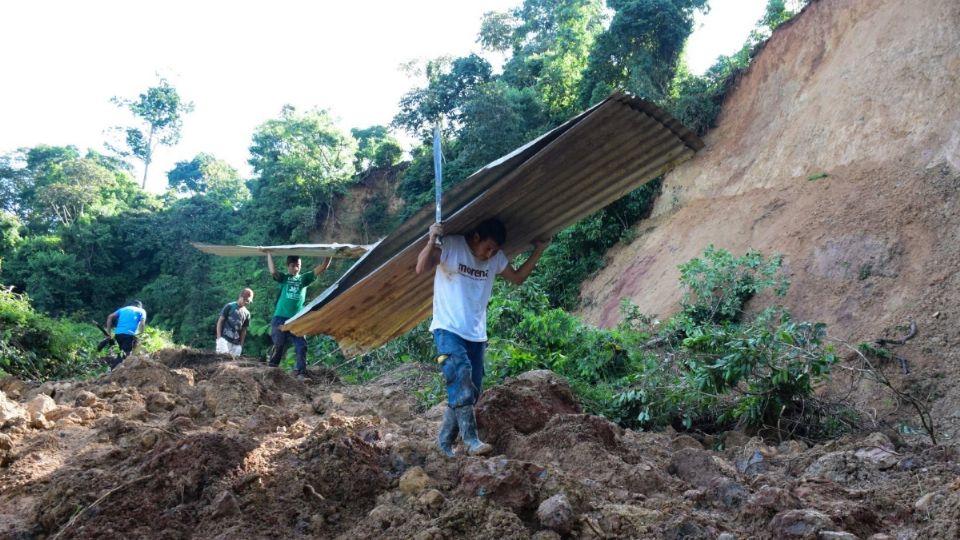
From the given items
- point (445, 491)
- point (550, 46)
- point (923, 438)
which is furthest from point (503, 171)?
point (550, 46)

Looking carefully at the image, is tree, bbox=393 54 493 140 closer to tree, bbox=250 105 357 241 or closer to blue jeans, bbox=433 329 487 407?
tree, bbox=250 105 357 241

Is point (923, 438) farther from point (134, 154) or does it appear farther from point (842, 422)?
point (134, 154)

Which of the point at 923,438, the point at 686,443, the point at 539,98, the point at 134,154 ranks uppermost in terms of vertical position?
the point at 134,154

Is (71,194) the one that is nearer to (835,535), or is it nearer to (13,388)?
(13,388)

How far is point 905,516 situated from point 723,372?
2.71 metres

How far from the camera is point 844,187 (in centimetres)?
1166

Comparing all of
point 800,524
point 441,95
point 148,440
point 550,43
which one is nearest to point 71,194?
point 441,95

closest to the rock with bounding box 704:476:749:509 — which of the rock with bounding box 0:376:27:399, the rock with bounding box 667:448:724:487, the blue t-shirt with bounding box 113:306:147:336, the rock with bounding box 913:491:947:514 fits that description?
the rock with bounding box 667:448:724:487

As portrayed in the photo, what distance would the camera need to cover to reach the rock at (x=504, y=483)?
2926 mm

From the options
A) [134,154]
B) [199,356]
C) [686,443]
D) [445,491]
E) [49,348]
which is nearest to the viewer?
[445,491]

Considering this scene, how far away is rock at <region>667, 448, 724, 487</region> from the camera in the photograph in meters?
3.68

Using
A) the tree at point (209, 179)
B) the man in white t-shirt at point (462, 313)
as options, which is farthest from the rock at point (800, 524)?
the tree at point (209, 179)

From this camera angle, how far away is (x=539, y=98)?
2322 centimetres

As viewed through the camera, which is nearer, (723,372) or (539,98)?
(723,372)
